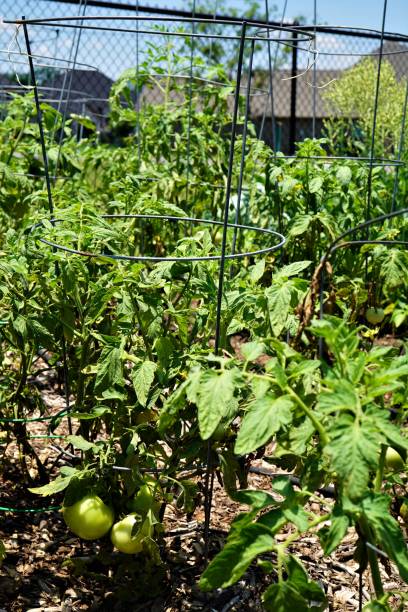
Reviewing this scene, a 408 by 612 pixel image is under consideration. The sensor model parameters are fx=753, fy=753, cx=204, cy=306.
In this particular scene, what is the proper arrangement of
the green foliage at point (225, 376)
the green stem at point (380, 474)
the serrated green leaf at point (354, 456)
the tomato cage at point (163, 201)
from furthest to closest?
the tomato cage at point (163, 201) → the green stem at point (380, 474) → the green foliage at point (225, 376) → the serrated green leaf at point (354, 456)

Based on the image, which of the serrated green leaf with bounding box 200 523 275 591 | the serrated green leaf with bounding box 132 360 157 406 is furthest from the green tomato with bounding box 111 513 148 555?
the serrated green leaf with bounding box 200 523 275 591

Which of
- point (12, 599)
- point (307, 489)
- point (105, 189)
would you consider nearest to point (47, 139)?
point (105, 189)

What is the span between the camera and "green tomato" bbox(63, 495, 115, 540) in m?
1.55

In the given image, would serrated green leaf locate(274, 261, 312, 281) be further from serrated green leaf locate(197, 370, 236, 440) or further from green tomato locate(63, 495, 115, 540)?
green tomato locate(63, 495, 115, 540)

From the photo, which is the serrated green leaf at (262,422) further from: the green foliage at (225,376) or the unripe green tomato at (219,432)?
the unripe green tomato at (219,432)

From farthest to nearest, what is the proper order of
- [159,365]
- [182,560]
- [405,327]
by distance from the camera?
[405,327]
[182,560]
[159,365]

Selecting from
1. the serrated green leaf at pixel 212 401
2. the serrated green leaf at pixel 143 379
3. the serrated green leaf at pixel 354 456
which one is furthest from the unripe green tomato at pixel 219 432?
the serrated green leaf at pixel 354 456

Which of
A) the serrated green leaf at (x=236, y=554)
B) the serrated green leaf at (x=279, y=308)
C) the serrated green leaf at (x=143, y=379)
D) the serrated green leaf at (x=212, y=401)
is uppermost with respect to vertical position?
the serrated green leaf at (x=279, y=308)

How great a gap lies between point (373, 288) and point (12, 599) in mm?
1765

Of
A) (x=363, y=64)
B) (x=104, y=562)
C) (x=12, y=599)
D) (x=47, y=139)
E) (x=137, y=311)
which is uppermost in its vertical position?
(x=363, y=64)

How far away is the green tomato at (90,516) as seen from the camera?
1553mm

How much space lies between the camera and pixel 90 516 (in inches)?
61.1

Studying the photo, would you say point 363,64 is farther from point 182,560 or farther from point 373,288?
point 182,560

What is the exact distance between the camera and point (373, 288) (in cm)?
293
